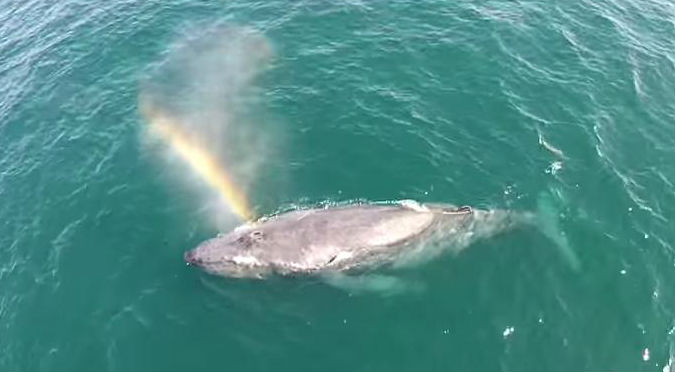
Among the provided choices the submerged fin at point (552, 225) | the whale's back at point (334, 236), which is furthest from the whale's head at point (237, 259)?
the submerged fin at point (552, 225)

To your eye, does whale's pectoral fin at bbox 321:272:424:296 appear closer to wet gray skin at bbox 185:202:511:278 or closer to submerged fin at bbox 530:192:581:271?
wet gray skin at bbox 185:202:511:278

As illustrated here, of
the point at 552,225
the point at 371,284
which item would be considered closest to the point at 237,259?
the point at 371,284

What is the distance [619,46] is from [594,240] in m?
28.5

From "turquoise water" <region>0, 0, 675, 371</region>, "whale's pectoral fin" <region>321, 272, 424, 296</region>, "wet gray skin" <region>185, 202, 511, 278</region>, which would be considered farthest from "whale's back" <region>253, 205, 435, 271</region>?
"turquoise water" <region>0, 0, 675, 371</region>

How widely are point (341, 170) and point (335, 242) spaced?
30.2 feet

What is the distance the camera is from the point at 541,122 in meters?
58.2

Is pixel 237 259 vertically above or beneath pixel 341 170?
beneath

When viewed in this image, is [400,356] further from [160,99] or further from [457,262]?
[160,99]

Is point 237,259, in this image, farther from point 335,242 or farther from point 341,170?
point 341,170

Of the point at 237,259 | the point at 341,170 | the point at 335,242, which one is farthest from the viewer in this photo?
the point at 341,170

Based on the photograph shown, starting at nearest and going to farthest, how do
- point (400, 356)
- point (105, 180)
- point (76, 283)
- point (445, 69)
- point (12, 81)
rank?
point (400, 356) < point (76, 283) < point (105, 180) < point (445, 69) < point (12, 81)

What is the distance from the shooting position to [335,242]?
153ft

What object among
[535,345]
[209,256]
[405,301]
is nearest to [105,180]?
[209,256]

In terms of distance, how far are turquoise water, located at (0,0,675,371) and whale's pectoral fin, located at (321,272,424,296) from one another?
0.55 metres
